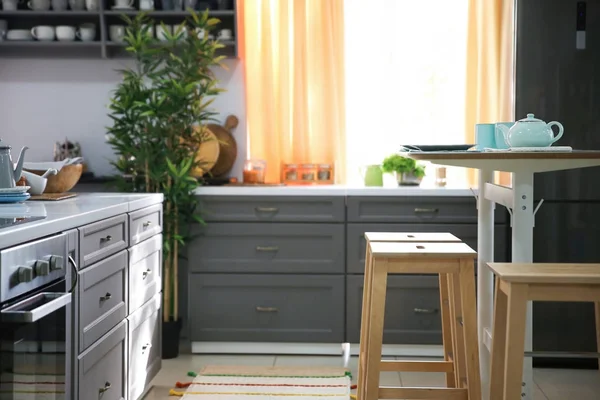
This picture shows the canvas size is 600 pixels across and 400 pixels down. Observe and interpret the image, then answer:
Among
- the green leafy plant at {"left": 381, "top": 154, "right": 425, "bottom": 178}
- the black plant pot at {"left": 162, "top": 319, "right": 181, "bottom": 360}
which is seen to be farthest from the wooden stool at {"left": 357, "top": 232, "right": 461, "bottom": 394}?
the black plant pot at {"left": 162, "top": 319, "right": 181, "bottom": 360}

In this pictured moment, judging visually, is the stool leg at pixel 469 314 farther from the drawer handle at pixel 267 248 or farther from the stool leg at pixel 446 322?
the drawer handle at pixel 267 248

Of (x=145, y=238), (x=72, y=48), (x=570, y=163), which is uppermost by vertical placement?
(x=72, y=48)

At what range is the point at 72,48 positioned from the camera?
4.66 meters

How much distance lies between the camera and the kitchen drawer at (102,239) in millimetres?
2461

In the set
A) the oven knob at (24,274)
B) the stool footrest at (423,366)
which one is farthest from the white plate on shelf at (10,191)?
the stool footrest at (423,366)

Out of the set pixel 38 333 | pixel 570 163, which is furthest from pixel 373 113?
pixel 38 333

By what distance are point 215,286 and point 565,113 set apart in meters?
1.90

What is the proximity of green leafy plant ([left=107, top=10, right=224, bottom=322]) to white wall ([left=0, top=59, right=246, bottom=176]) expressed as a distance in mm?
533

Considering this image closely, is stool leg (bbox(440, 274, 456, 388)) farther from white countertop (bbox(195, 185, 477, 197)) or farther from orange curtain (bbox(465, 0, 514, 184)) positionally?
orange curtain (bbox(465, 0, 514, 184))

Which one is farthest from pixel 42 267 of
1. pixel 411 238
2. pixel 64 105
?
pixel 64 105

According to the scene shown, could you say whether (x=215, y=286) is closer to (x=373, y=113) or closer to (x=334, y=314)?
(x=334, y=314)

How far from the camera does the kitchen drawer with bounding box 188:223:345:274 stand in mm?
4137

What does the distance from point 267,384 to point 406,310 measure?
2.87 feet

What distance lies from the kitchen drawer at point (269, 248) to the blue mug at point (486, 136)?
141 centimetres
